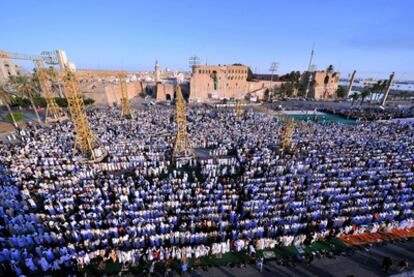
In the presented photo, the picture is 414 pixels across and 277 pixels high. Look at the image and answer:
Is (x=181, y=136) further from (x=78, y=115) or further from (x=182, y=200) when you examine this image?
(x=78, y=115)

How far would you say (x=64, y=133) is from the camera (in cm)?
2205

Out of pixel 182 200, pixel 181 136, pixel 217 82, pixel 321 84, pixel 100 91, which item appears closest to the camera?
pixel 182 200

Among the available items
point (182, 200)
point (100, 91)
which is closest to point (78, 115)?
point (182, 200)

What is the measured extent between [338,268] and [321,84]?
68.8 metres

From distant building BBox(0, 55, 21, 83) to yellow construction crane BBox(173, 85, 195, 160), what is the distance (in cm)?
5397

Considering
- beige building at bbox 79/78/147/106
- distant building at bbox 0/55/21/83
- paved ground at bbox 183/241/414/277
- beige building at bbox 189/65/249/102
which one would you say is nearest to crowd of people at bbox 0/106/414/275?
paved ground at bbox 183/241/414/277

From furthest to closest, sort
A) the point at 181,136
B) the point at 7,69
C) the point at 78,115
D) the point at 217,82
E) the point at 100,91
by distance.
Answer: the point at 217,82, the point at 7,69, the point at 100,91, the point at 181,136, the point at 78,115

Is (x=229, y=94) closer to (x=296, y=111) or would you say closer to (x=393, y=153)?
(x=296, y=111)

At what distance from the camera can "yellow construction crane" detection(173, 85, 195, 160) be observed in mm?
17312

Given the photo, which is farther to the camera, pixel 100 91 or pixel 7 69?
pixel 7 69

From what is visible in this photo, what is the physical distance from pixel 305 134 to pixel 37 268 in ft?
90.4

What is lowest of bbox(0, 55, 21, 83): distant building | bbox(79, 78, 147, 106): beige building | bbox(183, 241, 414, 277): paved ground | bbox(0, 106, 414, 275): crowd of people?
bbox(183, 241, 414, 277): paved ground

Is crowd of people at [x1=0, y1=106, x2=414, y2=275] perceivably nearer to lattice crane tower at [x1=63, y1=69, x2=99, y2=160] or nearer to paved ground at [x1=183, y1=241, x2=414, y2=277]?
paved ground at [x1=183, y1=241, x2=414, y2=277]

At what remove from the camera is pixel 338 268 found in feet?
27.9
